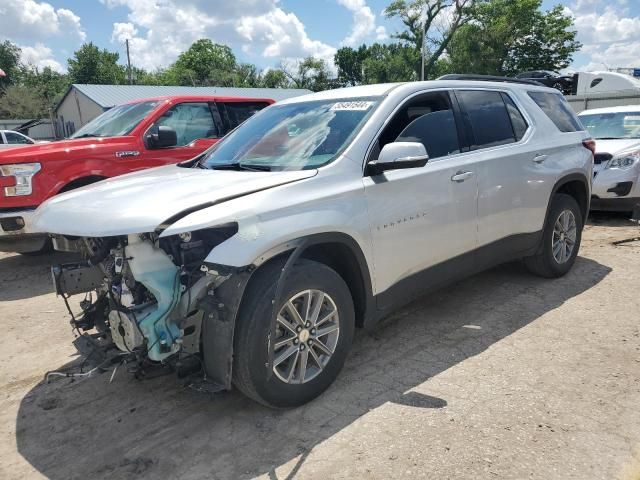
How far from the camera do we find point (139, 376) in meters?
2.91

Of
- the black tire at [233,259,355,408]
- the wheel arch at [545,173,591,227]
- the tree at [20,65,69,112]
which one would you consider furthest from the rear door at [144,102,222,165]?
the tree at [20,65,69,112]

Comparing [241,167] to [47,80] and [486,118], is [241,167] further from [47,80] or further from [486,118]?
[47,80]

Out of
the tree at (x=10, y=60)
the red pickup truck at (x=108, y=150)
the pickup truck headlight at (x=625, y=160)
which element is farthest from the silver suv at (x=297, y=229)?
the tree at (x=10, y=60)

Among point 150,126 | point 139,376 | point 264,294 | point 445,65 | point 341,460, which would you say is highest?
point 445,65

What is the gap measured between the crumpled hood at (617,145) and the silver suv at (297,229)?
4.25 m

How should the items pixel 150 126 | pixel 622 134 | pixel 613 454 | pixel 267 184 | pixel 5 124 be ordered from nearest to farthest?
1. pixel 613 454
2. pixel 267 184
3. pixel 150 126
4. pixel 622 134
5. pixel 5 124

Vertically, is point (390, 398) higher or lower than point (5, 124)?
lower

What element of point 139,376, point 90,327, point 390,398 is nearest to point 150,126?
point 90,327

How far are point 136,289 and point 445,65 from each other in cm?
4793

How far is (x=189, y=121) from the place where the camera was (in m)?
7.11

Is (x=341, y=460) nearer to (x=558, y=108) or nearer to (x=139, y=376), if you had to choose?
(x=139, y=376)

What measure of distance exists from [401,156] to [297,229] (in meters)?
0.85

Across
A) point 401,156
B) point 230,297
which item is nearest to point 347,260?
point 401,156

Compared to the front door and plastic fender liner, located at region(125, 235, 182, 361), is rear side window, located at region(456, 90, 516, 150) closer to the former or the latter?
the front door
